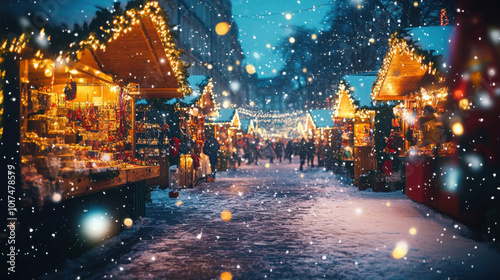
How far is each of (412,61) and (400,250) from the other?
769 cm

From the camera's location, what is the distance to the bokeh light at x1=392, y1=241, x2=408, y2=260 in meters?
6.80

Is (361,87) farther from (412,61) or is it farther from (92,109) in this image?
(92,109)

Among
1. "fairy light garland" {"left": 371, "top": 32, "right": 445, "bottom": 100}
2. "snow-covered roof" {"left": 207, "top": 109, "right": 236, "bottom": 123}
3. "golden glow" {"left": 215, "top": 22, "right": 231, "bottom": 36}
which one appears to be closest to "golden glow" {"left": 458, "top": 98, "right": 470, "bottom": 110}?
"fairy light garland" {"left": 371, "top": 32, "right": 445, "bottom": 100}

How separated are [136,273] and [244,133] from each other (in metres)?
38.2

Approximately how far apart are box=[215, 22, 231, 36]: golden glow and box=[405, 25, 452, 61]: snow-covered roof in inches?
1939

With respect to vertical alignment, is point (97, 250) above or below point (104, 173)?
below

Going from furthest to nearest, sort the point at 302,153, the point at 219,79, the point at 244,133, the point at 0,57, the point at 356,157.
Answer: the point at 219,79 → the point at 244,133 → the point at 302,153 → the point at 356,157 → the point at 0,57

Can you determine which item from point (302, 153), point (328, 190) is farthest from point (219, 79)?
point (328, 190)

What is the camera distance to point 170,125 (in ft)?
57.1

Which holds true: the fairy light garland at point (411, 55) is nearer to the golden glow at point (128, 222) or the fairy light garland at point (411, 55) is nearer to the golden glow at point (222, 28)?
the golden glow at point (128, 222)

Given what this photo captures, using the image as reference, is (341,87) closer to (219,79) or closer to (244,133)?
(244,133)

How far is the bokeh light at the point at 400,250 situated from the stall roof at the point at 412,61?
414 centimetres

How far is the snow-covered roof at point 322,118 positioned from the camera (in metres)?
31.0

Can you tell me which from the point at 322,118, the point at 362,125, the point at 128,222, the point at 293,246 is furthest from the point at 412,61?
the point at 322,118
